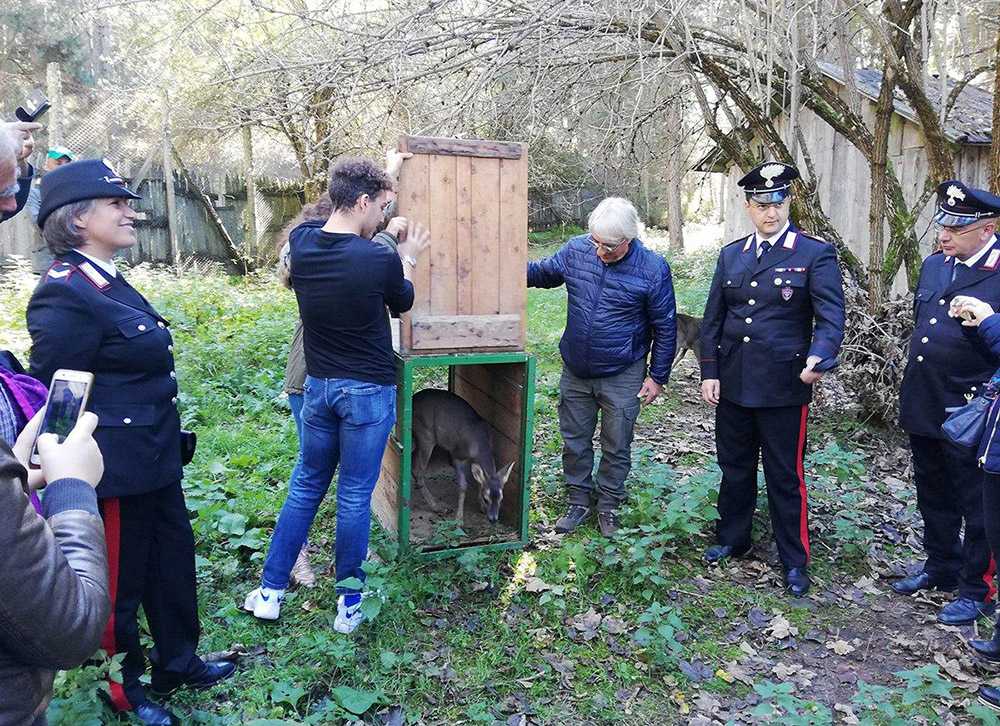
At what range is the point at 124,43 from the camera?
12719 mm

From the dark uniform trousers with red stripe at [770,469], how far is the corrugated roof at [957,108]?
15.2ft

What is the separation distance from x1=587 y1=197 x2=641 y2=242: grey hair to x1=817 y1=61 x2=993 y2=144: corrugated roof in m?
4.20

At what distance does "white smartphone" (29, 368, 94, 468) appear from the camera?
69.7 inches

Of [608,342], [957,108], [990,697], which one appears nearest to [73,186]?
[608,342]

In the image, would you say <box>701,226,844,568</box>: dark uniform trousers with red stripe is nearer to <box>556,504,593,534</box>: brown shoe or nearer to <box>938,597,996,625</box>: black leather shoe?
<box>938,597,996,625</box>: black leather shoe

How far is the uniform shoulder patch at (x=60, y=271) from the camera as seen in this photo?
9.05 ft

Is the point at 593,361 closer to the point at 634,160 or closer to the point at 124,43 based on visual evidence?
the point at 634,160

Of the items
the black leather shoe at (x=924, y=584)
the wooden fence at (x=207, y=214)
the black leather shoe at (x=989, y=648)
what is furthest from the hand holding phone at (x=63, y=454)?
the wooden fence at (x=207, y=214)

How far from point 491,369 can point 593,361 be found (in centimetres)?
71

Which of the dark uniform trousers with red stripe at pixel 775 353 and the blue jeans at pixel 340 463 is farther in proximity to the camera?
the dark uniform trousers with red stripe at pixel 775 353

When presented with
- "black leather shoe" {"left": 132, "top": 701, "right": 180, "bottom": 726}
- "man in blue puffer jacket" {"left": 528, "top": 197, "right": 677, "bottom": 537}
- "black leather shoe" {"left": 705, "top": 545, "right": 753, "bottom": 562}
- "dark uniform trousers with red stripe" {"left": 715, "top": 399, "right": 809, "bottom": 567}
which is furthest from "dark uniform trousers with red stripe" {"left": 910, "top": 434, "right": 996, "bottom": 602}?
"black leather shoe" {"left": 132, "top": 701, "right": 180, "bottom": 726}

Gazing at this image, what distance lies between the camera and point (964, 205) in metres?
4.13

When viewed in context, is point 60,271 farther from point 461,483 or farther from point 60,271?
point 461,483

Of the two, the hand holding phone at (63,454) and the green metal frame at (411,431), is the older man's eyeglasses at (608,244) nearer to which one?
the green metal frame at (411,431)
